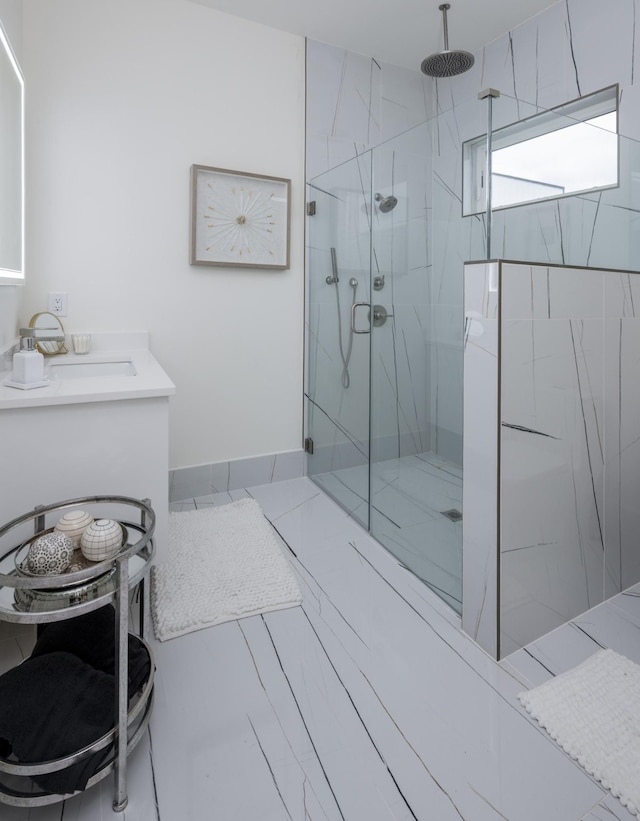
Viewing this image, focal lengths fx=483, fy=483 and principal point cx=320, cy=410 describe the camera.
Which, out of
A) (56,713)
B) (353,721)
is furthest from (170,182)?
(353,721)

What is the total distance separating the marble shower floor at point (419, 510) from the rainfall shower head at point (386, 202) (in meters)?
1.04

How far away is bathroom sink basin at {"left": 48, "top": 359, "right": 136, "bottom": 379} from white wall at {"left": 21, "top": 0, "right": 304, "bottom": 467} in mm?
275

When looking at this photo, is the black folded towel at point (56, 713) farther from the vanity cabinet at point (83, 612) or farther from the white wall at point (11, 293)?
the white wall at point (11, 293)

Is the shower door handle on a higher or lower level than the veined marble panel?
higher

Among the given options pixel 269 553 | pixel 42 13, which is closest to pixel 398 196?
pixel 269 553

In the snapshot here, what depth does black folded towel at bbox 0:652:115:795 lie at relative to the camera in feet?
3.04

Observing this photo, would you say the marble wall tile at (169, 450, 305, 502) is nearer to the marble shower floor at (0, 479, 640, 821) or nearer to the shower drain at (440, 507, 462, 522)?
the marble shower floor at (0, 479, 640, 821)

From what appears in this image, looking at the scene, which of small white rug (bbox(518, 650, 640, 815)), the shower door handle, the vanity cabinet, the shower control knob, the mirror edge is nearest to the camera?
the vanity cabinet

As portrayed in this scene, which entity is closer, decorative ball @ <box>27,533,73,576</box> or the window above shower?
decorative ball @ <box>27,533,73,576</box>

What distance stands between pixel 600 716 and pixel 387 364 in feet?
4.57

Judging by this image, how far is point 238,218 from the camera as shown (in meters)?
2.47

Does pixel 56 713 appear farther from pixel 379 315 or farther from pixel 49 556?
pixel 379 315

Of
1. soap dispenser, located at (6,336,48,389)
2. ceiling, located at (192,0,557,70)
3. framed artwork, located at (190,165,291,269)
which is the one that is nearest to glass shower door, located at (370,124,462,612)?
framed artwork, located at (190,165,291,269)

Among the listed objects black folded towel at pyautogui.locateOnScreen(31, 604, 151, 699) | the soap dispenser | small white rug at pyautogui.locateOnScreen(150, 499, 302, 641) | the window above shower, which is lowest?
small white rug at pyautogui.locateOnScreen(150, 499, 302, 641)
